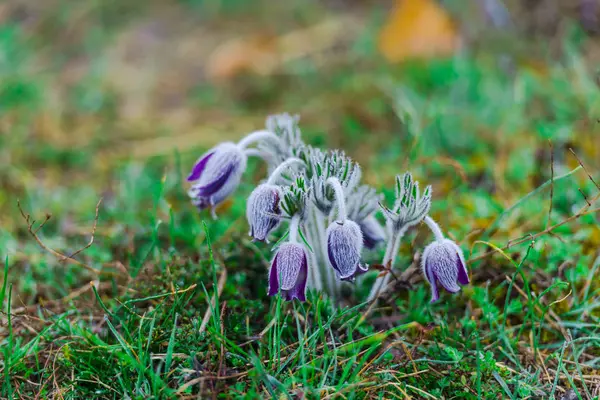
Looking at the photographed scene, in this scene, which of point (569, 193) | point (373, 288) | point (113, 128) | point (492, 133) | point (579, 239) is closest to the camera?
point (373, 288)

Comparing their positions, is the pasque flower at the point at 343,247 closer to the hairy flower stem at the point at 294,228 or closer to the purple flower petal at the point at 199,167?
the hairy flower stem at the point at 294,228

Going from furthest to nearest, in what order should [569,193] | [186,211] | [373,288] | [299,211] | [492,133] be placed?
1. [492,133]
2. [186,211]
3. [569,193]
4. [373,288]
5. [299,211]

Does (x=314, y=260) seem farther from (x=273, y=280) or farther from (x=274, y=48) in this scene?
(x=274, y=48)

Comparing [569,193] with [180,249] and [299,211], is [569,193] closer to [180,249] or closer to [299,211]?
[299,211]

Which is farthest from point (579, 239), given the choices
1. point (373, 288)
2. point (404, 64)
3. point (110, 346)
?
point (404, 64)

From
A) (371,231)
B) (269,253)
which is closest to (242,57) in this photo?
(269,253)

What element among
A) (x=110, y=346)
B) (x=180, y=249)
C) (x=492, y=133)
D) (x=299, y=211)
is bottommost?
(x=492, y=133)

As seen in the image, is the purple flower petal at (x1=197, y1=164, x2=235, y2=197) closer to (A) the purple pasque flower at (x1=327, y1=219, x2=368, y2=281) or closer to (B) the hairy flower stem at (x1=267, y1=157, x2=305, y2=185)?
(B) the hairy flower stem at (x1=267, y1=157, x2=305, y2=185)
